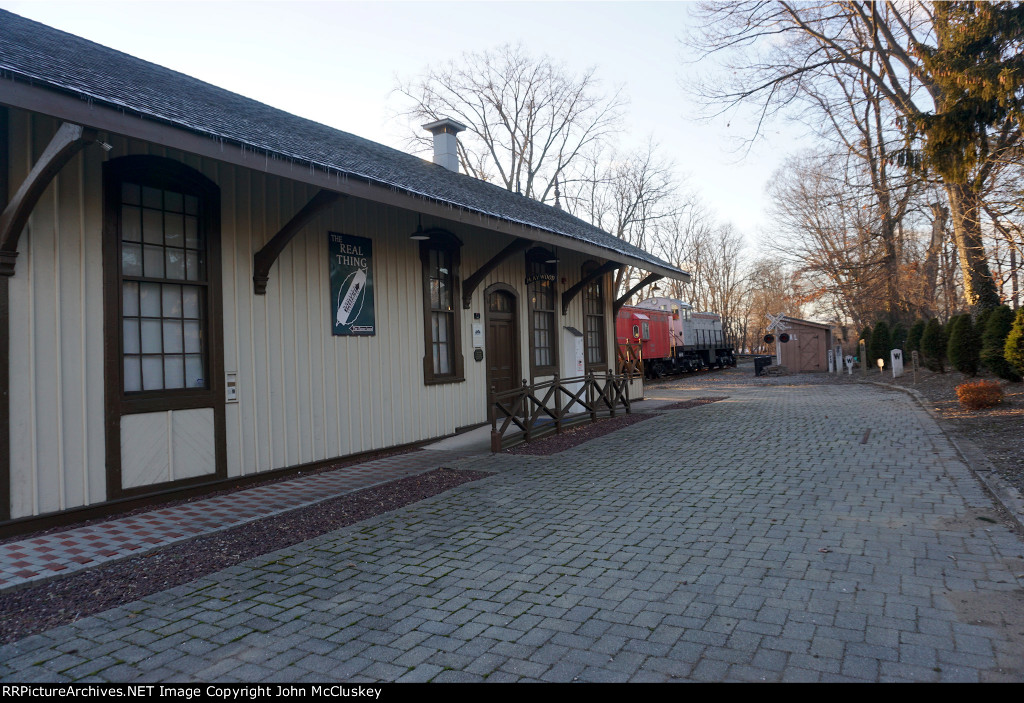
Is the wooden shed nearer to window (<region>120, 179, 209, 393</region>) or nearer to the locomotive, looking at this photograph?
the locomotive

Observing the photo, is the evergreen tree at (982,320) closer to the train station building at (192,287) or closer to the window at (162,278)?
the train station building at (192,287)

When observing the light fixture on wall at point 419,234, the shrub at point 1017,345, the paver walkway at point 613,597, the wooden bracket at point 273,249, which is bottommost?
the paver walkway at point 613,597

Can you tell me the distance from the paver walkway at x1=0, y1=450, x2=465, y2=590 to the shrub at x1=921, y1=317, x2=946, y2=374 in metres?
18.7

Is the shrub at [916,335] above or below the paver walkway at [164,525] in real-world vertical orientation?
above

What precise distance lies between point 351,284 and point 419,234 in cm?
149

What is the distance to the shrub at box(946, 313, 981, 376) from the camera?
1628cm

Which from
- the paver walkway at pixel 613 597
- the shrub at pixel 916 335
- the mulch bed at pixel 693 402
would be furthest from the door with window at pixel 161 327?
the shrub at pixel 916 335

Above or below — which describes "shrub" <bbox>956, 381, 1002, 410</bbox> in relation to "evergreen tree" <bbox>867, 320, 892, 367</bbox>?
below

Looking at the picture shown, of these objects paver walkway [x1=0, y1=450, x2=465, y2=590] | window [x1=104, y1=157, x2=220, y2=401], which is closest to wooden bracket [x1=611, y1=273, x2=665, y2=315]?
paver walkway [x1=0, y1=450, x2=465, y2=590]

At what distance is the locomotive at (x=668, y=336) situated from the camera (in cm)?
2566

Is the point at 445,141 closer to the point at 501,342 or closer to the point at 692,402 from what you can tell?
the point at 501,342

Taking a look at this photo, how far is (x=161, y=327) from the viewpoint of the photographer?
683 centimetres

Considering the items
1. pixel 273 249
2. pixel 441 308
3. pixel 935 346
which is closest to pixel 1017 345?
pixel 935 346

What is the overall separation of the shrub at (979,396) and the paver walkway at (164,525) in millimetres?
10143
